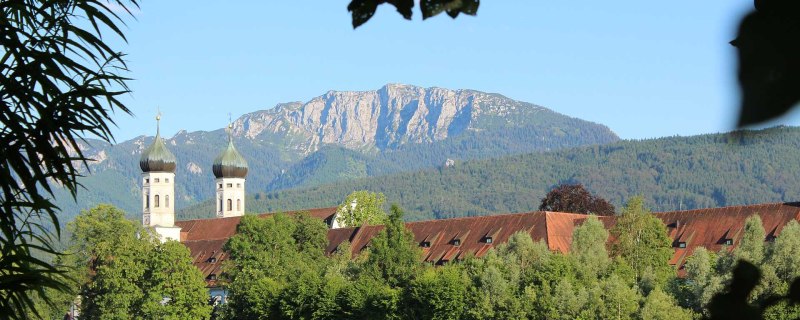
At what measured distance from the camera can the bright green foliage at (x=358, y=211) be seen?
11778cm

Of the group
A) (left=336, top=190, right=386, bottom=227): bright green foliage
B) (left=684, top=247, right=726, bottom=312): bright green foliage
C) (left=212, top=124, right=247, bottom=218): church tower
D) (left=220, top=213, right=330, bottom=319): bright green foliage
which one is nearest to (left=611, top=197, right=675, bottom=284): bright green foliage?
(left=684, top=247, right=726, bottom=312): bright green foliage

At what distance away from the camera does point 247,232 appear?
83.1m

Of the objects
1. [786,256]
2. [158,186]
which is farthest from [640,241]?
[158,186]

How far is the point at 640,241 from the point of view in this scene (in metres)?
66.7

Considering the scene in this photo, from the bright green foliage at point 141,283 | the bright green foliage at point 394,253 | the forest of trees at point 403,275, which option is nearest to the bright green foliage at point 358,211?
the forest of trees at point 403,275

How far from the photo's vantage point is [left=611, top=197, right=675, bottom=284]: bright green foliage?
217 ft

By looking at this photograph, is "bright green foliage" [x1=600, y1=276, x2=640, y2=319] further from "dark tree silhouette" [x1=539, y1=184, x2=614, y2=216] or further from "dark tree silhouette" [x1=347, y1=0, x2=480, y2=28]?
"dark tree silhouette" [x1=347, y1=0, x2=480, y2=28]

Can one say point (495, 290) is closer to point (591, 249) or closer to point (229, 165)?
point (591, 249)

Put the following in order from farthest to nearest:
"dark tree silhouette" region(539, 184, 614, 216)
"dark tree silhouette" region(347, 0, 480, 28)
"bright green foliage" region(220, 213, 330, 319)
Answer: "dark tree silhouette" region(539, 184, 614, 216) < "bright green foliage" region(220, 213, 330, 319) < "dark tree silhouette" region(347, 0, 480, 28)

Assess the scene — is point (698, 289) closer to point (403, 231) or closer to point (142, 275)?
point (403, 231)

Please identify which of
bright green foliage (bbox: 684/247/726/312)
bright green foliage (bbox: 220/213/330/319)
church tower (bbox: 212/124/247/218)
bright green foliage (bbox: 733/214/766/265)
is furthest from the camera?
church tower (bbox: 212/124/247/218)

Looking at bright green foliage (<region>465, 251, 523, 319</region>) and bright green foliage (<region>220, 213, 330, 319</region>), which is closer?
bright green foliage (<region>465, 251, 523, 319</region>)

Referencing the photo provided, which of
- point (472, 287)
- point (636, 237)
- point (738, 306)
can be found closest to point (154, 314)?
point (472, 287)

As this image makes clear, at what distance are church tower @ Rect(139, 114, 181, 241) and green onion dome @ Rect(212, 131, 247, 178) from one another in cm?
855
